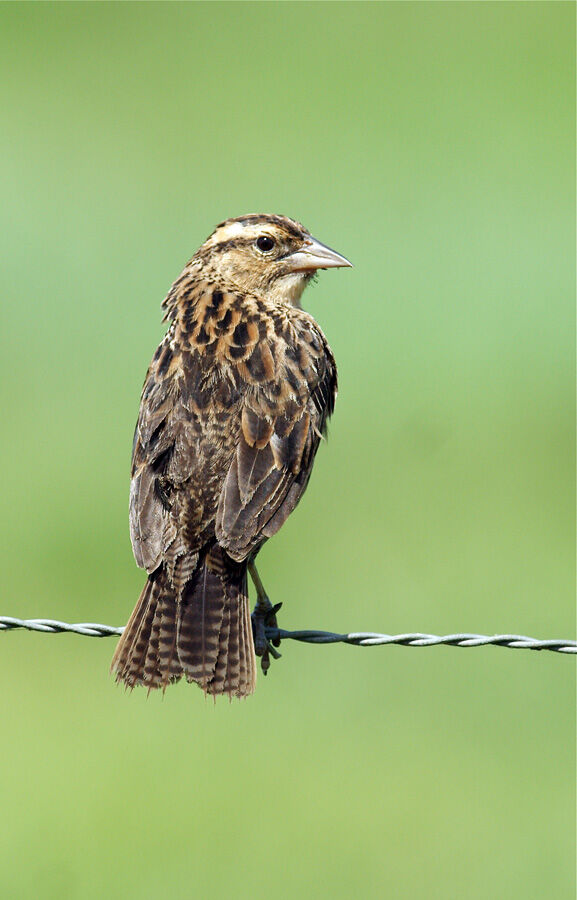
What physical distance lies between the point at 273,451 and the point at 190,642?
3.19 feet

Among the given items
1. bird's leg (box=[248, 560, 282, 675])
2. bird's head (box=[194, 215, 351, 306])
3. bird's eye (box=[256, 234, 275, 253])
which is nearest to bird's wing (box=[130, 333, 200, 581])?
bird's leg (box=[248, 560, 282, 675])

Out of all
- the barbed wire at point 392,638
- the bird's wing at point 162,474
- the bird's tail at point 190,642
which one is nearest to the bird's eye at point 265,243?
the bird's wing at point 162,474

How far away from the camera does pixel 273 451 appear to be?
7328 millimetres

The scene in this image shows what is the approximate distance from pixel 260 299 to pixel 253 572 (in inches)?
54.8

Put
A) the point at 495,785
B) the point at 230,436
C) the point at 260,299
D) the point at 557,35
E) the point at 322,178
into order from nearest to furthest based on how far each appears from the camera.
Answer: the point at 230,436, the point at 260,299, the point at 495,785, the point at 322,178, the point at 557,35

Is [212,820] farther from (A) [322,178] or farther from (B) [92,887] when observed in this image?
(A) [322,178]

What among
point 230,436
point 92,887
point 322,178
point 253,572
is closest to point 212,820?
point 92,887

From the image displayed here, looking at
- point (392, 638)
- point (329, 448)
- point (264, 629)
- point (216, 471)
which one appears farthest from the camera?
point (329, 448)

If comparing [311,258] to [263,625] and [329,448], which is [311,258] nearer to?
[263,625]

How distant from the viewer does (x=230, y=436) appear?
7.35m

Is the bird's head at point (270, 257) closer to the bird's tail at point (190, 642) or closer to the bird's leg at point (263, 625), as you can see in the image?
the bird's leg at point (263, 625)

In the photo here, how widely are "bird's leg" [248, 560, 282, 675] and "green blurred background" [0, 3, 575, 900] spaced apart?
7.06ft

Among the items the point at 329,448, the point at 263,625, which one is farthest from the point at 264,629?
the point at 329,448

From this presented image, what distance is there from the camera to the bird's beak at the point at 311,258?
8.46 m
